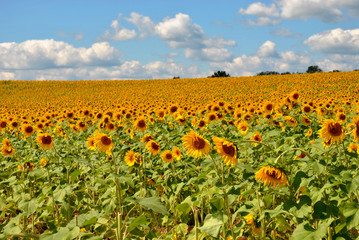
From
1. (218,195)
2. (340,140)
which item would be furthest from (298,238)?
(340,140)

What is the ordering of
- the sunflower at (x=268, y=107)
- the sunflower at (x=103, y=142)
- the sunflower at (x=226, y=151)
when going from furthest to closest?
the sunflower at (x=268, y=107), the sunflower at (x=103, y=142), the sunflower at (x=226, y=151)

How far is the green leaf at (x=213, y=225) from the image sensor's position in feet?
7.22

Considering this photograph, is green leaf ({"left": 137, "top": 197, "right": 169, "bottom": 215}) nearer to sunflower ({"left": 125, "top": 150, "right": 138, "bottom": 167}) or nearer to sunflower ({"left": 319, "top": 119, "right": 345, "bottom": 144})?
sunflower ({"left": 319, "top": 119, "right": 345, "bottom": 144})

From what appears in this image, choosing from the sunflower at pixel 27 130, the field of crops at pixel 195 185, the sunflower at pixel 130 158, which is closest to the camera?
the field of crops at pixel 195 185

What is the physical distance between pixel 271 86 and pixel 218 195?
30132mm

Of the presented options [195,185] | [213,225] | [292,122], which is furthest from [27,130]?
[213,225]

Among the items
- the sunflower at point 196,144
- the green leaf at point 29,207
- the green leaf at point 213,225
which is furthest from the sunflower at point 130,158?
the green leaf at point 213,225

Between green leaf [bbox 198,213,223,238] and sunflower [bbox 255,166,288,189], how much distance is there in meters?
0.48

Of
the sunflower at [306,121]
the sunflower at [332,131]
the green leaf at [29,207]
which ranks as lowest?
the green leaf at [29,207]

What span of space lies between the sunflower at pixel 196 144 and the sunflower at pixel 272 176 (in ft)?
1.96

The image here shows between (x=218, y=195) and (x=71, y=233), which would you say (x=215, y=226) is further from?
(x=71, y=233)

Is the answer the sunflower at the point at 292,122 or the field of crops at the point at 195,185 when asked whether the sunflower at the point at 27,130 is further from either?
the sunflower at the point at 292,122

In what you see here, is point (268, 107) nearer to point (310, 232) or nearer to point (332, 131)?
point (332, 131)

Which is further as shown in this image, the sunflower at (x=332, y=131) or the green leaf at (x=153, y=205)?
the sunflower at (x=332, y=131)
